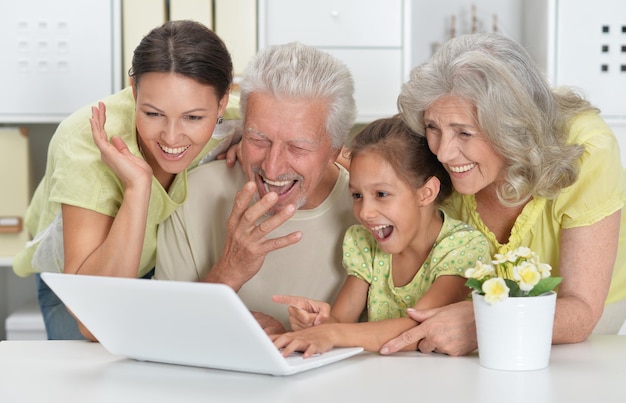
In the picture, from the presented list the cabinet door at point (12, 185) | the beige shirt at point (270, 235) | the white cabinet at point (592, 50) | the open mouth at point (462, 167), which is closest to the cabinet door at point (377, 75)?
the white cabinet at point (592, 50)

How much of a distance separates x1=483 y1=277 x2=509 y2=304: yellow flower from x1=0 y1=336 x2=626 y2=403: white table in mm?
103

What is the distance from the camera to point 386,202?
1.63 m

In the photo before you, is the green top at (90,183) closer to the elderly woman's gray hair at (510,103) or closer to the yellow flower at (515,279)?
the elderly woman's gray hair at (510,103)

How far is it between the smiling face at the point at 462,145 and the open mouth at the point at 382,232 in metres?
0.17

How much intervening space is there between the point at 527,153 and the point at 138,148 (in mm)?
742

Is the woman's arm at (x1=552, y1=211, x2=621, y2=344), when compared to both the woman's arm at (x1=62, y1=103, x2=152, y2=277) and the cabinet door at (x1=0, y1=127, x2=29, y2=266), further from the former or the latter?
the cabinet door at (x1=0, y1=127, x2=29, y2=266)

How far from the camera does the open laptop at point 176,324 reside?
1.14 meters

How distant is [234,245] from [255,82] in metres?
0.30

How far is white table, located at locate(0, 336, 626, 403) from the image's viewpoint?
3.72ft

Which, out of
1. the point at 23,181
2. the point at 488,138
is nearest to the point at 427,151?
the point at 488,138

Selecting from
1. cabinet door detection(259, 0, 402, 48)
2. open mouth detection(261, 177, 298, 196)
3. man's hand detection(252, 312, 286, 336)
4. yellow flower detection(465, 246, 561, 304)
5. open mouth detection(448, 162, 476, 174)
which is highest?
cabinet door detection(259, 0, 402, 48)

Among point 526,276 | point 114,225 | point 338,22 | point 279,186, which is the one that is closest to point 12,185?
point 338,22

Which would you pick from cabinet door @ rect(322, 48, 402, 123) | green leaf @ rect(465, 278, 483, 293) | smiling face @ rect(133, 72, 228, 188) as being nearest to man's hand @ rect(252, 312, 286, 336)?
smiling face @ rect(133, 72, 228, 188)

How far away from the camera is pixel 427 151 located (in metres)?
1.65
